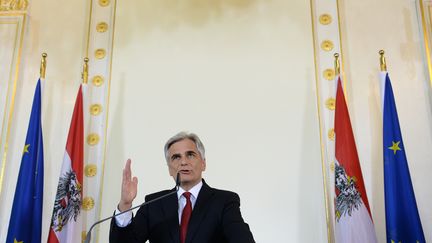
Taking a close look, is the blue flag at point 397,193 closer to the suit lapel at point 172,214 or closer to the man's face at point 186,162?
the man's face at point 186,162

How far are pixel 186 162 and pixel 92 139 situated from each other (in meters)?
2.11

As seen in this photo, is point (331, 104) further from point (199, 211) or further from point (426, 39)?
point (199, 211)

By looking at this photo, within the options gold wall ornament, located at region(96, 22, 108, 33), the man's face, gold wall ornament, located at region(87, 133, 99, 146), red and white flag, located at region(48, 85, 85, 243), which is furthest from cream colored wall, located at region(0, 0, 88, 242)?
the man's face

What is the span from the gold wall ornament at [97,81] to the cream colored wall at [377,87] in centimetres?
235

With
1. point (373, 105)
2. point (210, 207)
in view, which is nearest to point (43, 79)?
point (210, 207)

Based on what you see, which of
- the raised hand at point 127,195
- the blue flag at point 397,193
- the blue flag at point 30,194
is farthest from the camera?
the blue flag at point 30,194

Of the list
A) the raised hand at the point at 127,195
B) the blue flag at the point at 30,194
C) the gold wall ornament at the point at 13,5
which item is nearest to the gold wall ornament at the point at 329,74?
the blue flag at the point at 30,194

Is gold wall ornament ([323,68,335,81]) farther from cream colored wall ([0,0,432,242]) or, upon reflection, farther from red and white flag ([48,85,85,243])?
red and white flag ([48,85,85,243])

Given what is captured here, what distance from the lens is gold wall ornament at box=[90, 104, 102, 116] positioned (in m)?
4.57

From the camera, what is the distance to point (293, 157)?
14.2 feet

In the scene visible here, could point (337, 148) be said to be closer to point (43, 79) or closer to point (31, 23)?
point (43, 79)

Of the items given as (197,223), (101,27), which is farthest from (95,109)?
(197,223)

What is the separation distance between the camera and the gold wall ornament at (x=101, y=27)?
4.87m

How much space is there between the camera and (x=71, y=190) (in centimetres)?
401
